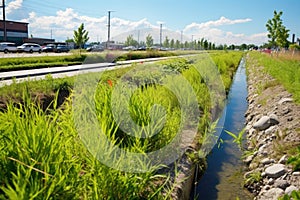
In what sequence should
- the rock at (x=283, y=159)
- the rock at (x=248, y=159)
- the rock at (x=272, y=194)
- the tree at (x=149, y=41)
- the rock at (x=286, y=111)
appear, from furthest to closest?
the tree at (x=149, y=41), the rock at (x=286, y=111), the rock at (x=248, y=159), the rock at (x=283, y=159), the rock at (x=272, y=194)

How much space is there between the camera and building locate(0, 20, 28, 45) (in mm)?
51719

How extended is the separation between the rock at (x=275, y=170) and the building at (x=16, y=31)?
54198 millimetres

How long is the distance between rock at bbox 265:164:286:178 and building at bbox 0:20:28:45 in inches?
2134

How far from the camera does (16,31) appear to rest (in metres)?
53.7

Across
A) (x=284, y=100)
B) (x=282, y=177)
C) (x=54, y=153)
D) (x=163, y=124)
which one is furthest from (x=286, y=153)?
(x=54, y=153)

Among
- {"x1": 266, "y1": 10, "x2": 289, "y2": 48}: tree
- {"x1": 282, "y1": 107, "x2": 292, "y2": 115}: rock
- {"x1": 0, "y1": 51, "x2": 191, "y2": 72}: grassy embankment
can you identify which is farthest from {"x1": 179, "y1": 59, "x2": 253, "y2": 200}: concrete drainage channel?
{"x1": 266, "y1": 10, "x2": 289, "y2": 48}: tree

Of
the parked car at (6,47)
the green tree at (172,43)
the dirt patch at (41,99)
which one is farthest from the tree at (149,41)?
the dirt patch at (41,99)

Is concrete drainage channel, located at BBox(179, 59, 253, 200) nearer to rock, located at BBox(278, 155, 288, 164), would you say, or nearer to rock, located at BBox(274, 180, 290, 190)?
rock, located at BBox(274, 180, 290, 190)

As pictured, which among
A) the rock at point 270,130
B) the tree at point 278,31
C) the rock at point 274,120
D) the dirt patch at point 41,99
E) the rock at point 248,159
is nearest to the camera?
the rock at point 248,159

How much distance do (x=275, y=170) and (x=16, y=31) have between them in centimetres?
5757

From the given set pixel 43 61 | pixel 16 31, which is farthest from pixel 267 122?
pixel 16 31

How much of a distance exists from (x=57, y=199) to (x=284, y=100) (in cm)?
720

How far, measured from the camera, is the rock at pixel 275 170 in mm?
4582

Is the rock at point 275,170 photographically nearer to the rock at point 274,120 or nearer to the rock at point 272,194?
the rock at point 272,194
